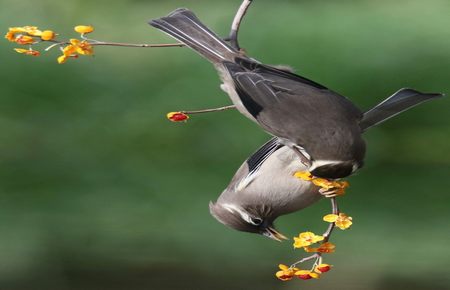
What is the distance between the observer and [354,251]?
1.48m

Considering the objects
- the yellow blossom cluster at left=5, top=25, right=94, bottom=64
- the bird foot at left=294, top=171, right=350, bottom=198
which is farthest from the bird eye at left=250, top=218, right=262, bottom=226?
the yellow blossom cluster at left=5, top=25, right=94, bottom=64

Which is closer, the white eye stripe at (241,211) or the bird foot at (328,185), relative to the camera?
the bird foot at (328,185)

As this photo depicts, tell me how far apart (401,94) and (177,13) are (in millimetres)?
246

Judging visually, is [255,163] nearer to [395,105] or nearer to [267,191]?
[267,191]

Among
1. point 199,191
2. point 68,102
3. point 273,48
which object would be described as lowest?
point 199,191

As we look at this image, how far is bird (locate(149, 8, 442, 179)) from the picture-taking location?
89cm

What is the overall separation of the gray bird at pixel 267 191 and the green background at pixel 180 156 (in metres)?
0.39

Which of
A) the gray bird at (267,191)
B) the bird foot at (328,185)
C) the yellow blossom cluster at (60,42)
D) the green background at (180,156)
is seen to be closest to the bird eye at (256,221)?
the gray bird at (267,191)

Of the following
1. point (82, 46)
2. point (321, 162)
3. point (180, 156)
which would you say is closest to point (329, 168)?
point (321, 162)

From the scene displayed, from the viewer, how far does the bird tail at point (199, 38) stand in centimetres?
90

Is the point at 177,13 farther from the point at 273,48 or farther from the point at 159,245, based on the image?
the point at 159,245

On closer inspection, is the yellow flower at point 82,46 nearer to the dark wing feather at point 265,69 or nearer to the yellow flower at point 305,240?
the dark wing feather at point 265,69

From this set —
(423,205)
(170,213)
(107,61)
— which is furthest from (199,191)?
(423,205)

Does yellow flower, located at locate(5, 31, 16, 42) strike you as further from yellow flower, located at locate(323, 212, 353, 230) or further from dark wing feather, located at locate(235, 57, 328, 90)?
yellow flower, located at locate(323, 212, 353, 230)
